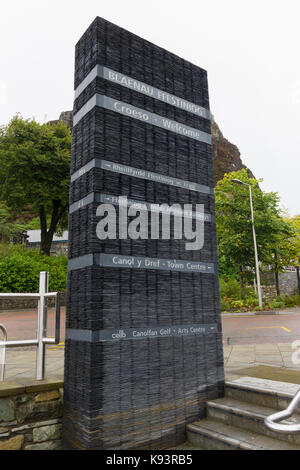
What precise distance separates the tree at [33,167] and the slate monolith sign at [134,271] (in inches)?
881

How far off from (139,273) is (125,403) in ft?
3.76

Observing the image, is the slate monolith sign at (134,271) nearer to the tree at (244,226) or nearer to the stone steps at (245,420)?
the stone steps at (245,420)

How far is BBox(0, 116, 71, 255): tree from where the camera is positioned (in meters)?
25.0

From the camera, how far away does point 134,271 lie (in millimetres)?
3232

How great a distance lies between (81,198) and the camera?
10.9 feet

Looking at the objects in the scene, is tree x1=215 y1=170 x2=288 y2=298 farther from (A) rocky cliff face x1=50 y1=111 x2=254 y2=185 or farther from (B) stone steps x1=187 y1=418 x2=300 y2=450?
(A) rocky cliff face x1=50 y1=111 x2=254 y2=185

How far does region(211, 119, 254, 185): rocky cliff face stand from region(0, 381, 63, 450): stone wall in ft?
166

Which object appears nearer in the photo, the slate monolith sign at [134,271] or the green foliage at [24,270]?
the slate monolith sign at [134,271]

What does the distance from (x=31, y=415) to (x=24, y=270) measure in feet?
52.5

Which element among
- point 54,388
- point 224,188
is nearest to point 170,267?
point 54,388

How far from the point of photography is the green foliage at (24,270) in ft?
57.3

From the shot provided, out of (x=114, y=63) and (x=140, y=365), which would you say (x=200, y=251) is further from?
(x=114, y=63)

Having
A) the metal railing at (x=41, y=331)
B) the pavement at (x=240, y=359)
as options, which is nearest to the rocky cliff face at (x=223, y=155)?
the pavement at (x=240, y=359)

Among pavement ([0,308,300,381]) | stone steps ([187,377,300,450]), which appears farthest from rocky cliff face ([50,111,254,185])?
stone steps ([187,377,300,450])
